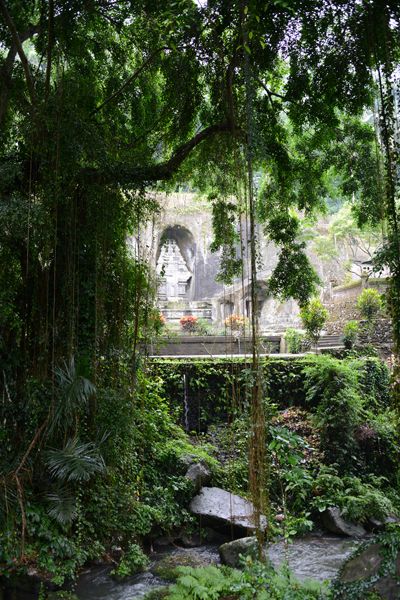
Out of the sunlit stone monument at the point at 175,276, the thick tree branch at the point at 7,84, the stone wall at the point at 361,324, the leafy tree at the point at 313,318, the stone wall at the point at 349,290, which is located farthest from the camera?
the sunlit stone monument at the point at 175,276

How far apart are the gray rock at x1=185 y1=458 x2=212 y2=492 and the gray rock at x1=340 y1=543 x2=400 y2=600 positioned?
2.73m

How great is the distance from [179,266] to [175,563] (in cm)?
2005

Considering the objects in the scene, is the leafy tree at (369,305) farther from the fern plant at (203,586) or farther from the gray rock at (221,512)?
the fern plant at (203,586)

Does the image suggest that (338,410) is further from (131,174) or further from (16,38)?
(16,38)

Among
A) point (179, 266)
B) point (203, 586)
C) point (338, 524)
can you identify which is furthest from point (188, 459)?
point (179, 266)

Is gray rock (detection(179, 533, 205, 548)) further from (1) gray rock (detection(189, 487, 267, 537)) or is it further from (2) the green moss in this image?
(2) the green moss

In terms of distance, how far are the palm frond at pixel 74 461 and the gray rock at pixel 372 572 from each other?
95.1 inches

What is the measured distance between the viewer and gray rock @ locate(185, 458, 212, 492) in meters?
6.21

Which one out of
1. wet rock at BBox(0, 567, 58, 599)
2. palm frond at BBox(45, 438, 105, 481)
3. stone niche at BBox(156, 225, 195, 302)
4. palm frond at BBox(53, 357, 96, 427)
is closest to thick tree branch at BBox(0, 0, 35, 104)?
palm frond at BBox(53, 357, 96, 427)

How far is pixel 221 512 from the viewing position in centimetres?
580

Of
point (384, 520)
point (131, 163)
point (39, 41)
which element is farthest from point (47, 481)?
point (39, 41)

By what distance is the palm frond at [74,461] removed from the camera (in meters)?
4.43

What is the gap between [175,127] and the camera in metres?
6.13

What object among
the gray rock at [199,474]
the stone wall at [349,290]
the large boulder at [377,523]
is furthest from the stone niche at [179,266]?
the large boulder at [377,523]
